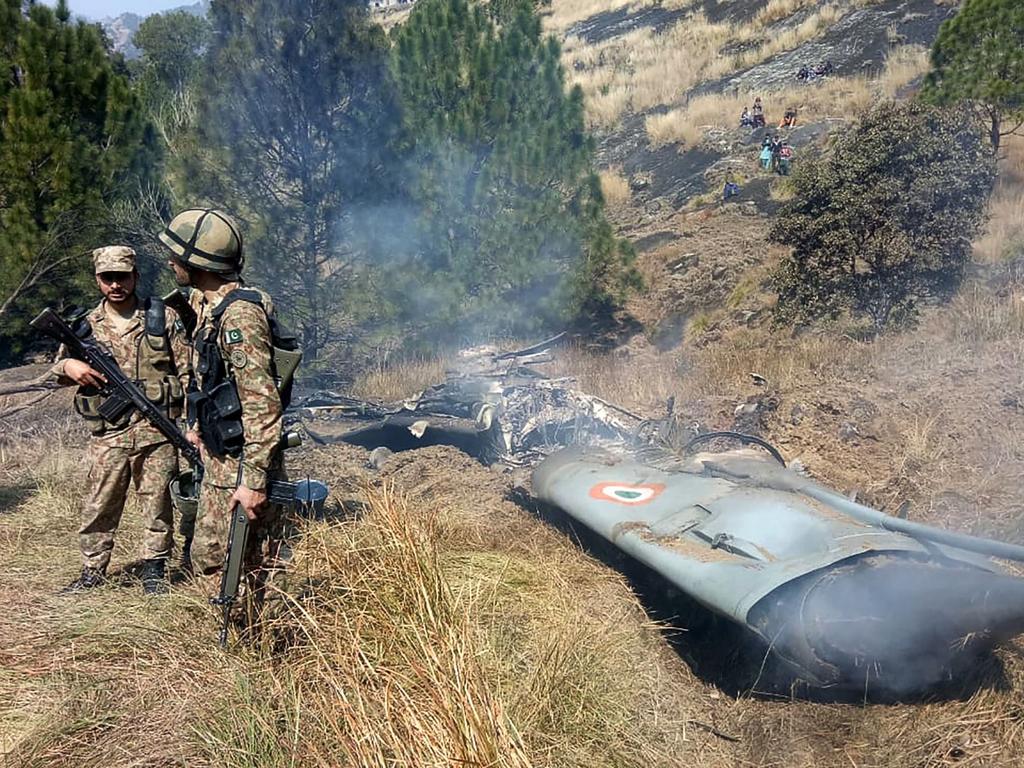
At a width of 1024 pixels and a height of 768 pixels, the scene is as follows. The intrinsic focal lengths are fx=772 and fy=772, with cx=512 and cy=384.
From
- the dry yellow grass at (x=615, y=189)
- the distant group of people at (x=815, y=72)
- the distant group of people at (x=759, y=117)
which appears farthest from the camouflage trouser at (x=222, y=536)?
the distant group of people at (x=815, y=72)

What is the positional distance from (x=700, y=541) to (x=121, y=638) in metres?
2.55

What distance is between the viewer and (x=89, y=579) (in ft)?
11.9

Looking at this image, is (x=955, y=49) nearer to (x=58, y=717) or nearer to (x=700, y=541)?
(x=700, y=541)

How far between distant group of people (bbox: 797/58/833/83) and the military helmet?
20628 mm

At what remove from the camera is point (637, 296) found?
1398 centimetres

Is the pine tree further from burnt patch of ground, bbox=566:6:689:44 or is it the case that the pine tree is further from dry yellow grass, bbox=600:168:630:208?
burnt patch of ground, bbox=566:6:689:44

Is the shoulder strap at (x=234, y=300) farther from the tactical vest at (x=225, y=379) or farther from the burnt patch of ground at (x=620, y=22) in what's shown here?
the burnt patch of ground at (x=620, y=22)

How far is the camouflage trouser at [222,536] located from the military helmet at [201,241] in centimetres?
87

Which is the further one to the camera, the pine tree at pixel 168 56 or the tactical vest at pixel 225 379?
the pine tree at pixel 168 56

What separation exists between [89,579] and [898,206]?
9062 millimetres

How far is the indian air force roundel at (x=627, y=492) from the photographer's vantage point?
14.5ft

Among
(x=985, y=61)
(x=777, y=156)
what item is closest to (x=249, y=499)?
(x=985, y=61)

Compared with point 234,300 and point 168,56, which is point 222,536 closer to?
point 234,300

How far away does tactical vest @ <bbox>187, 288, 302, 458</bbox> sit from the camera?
283cm
